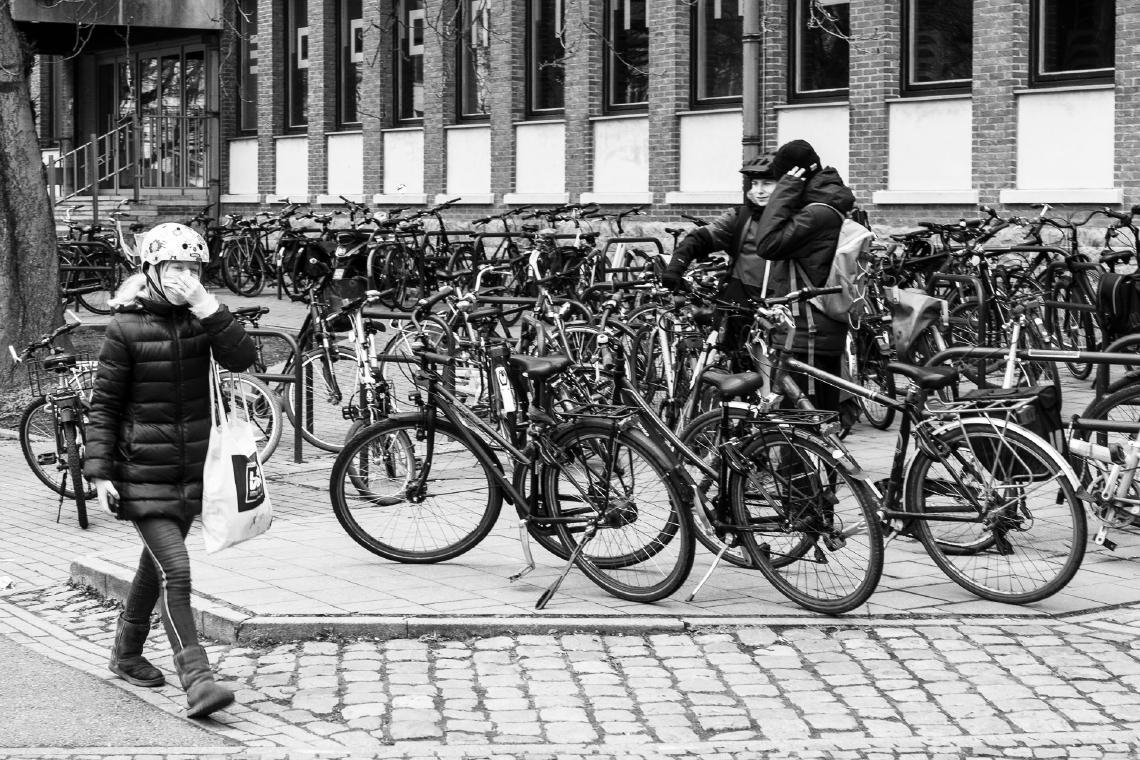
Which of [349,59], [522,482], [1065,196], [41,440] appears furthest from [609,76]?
[522,482]

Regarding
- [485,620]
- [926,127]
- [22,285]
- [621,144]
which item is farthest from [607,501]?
[621,144]

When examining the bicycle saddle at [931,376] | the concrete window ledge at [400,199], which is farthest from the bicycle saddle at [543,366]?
the concrete window ledge at [400,199]

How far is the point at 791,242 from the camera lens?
8.96 meters

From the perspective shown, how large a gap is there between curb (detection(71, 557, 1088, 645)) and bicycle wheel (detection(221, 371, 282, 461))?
14.1 feet

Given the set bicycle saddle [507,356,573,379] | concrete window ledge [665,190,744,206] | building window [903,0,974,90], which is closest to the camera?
bicycle saddle [507,356,573,379]

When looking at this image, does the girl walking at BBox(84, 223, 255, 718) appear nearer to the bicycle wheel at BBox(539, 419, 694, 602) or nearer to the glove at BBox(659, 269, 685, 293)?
the bicycle wheel at BBox(539, 419, 694, 602)

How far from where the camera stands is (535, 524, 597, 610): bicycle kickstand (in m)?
7.04

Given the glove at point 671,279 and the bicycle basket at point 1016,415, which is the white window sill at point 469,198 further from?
the bicycle basket at point 1016,415

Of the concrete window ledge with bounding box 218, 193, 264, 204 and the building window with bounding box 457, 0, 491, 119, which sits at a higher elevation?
the building window with bounding box 457, 0, 491, 119

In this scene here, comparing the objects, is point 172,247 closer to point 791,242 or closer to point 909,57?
point 791,242

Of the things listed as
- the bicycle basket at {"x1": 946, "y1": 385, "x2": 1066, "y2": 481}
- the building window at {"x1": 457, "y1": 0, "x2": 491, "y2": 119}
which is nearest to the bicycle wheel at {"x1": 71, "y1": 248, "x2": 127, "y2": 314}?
the building window at {"x1": 457, "y1": 0, "x2": 491, "y2": 119}

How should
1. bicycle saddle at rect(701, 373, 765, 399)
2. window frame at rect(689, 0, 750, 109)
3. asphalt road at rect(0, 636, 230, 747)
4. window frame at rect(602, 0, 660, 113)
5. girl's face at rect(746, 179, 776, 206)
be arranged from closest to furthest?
asphalt road at rect(0, 636, 230, 747) → bicycle saddle at rect(701, 373, 765, 399) → girl's face at rect(746, 179, 776, 206) → window frame at rect(689, 0, 750, 109) → window frame at rect(602, 0, 660, 113)

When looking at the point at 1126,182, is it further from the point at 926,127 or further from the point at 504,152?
the point at 504,152

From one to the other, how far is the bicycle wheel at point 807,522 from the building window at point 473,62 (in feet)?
56.3
